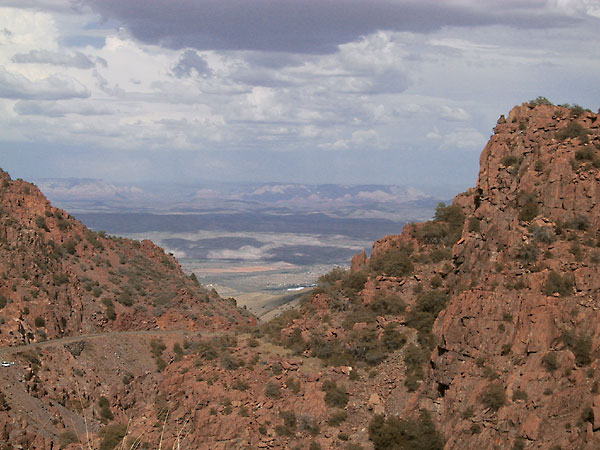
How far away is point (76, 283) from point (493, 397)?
41224 millimetres

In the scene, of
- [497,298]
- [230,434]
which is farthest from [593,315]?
[230,434]

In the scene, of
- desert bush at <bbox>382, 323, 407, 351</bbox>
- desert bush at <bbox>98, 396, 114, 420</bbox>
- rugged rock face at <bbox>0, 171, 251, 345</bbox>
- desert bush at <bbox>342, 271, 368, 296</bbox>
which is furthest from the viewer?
rugged rock face at <bbox>0, 171, 251, 345</bbox>

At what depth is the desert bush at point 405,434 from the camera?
94.0 feet

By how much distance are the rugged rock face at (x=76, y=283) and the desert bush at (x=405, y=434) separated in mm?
26613

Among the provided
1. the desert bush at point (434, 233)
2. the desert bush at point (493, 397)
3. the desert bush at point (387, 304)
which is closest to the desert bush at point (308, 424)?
the desert bush at point (387, 304)

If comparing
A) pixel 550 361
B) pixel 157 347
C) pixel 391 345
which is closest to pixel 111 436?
pixel 157 347

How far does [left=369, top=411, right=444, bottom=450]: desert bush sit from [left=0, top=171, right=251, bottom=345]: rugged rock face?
26.6 m

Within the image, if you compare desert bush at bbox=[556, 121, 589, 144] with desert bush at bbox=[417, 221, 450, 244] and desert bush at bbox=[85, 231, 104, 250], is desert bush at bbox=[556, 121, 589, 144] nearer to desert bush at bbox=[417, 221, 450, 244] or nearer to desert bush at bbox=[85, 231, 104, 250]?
desert bush at bbox=[417, 221, 450, 244]

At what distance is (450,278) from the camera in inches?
1566

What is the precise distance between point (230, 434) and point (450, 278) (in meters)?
14.5

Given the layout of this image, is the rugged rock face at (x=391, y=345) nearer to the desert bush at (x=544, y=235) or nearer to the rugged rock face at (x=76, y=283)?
the desert bush at (x=544, y=235)

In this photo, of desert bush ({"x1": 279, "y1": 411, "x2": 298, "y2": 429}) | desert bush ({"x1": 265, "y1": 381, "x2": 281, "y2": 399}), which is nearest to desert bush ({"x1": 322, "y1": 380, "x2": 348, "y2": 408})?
desert bush ({"x1": 279, "y1": 411, "x2": 298, "y2": 429})

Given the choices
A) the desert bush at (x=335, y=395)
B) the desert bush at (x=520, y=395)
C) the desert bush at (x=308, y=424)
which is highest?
the desert bush at (x=520, y=395)

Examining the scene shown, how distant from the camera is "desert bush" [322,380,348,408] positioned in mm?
35031
